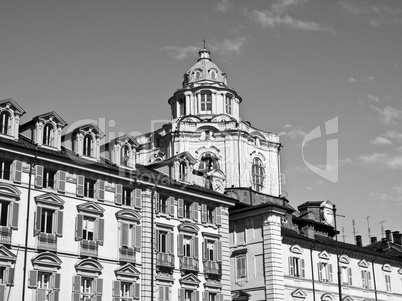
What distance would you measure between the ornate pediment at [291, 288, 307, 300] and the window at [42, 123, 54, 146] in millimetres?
28907

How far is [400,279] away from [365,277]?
8.04 metres

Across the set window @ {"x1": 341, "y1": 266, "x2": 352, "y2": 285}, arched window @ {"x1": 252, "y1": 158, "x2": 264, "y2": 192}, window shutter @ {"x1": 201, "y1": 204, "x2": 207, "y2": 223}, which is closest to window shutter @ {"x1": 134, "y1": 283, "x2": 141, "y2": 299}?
window shutter @ {"x1": 201, "y1": 204, "x2": 207, "y2": 223}

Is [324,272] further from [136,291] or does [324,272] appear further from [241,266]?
[136,291]

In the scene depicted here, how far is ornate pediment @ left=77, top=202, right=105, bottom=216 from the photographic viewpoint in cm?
5196

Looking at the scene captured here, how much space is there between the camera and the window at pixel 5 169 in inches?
1913

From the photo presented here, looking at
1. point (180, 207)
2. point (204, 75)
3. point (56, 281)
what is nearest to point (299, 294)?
point (180, 207)

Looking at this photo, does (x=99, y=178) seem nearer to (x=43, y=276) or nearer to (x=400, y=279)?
(x=43, y=276)

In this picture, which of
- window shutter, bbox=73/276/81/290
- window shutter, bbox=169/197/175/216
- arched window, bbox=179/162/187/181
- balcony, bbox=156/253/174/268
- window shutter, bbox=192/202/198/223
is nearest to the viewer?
window shutter, bbox=73/276/81/290

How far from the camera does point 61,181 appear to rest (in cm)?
5141

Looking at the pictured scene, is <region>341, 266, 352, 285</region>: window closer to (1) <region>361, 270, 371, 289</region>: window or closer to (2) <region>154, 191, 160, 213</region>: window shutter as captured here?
(1) <region>361, 270, 371, 289</region>: window

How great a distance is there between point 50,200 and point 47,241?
2946 mm

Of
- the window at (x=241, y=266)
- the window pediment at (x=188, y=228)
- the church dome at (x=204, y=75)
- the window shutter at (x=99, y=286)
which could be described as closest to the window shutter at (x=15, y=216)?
the window shutter at (x=99, y=286)

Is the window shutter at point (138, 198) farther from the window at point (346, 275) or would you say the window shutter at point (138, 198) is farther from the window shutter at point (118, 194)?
the window at point (346, 275)

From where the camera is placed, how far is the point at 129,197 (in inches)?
2221
